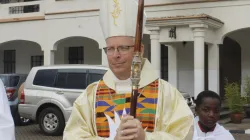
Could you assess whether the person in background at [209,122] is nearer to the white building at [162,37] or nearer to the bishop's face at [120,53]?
the bishop's face at [120,53]

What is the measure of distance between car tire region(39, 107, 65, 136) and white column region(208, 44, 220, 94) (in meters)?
6.39

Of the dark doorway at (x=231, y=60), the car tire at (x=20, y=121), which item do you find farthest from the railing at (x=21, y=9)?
the dark doorway at (x=231, y=60)

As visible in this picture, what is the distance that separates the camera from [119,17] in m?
3.46

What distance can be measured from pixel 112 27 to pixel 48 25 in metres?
Result: 16.7

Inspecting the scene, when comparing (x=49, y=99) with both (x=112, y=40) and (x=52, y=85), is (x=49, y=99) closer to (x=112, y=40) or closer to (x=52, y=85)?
(x=52, y=85)

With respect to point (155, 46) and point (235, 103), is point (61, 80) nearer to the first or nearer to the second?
point (155, 46)

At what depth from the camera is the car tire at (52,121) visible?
12133 millimetres

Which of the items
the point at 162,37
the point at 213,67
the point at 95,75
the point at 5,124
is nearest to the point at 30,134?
the point at 95,75

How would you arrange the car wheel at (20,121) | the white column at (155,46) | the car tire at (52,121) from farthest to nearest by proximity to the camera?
1. the white column at (155,46)
2. the car wheel at (20,121)
3. the car tire at (52,121)

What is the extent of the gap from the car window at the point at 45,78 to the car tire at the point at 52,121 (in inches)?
27.7

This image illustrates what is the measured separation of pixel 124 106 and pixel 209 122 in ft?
5.20

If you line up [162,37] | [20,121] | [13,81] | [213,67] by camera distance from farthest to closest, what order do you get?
[213,67] → [162,37] → [20,121] → [13,81]

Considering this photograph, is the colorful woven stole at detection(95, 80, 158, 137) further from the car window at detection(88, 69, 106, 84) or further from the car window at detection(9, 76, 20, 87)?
the car window at detection(9, 76, 20, 87)

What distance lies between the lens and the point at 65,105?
1203 centimetres
